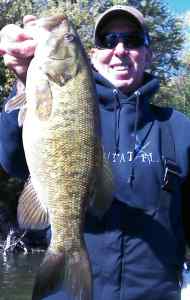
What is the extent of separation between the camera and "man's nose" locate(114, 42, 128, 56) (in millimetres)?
3967

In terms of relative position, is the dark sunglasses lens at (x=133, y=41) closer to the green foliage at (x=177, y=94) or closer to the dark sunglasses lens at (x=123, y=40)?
the dark sunglasses lens at (x=123, y=40)

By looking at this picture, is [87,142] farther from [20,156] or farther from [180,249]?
[180,249]

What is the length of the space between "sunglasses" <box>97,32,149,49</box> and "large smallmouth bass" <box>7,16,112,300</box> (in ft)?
2.79

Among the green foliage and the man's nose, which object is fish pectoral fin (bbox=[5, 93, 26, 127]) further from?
the green foliage

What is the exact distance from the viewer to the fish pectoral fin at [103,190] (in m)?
3.18

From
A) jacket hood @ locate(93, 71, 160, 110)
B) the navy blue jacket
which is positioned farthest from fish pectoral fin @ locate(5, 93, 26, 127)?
jacket hood @ locate(93, 71, 160, 110)

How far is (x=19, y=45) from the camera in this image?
3.19m

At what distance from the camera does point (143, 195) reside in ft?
12.5

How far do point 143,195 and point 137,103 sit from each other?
545mm

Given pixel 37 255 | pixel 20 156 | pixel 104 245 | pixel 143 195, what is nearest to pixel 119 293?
pixel 104 245

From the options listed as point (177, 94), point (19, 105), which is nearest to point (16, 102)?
point (19, 105)

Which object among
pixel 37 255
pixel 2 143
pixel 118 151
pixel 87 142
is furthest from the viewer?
pixel 37 255

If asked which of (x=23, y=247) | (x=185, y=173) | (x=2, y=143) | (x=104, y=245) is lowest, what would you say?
(x=23, y=247)

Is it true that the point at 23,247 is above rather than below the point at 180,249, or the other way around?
below
